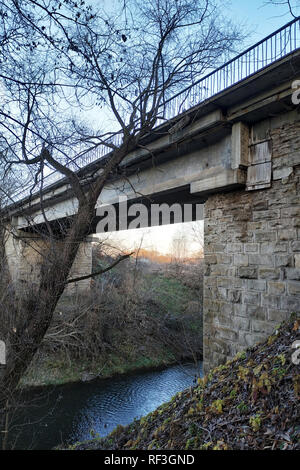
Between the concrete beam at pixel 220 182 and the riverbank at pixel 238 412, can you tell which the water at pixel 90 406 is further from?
the concrete beam at pixel 220 182

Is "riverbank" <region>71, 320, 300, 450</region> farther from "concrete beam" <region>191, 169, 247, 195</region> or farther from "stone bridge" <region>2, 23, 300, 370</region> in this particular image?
"concrete beam" <region>191, 169, 247, 195</region>

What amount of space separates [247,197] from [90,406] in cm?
685

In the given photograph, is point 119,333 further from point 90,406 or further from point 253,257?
point 253,257

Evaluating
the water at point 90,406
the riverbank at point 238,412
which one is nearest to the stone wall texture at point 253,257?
the riverbank at point 238,412

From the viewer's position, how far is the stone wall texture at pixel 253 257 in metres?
4.18

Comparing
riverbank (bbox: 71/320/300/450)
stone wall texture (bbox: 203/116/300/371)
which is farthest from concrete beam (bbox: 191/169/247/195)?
riverbank (bbox: 71/320/300/450)

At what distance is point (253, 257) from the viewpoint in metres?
4.62

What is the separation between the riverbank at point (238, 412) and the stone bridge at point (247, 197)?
848 millimetres

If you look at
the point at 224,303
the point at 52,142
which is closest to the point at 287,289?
the point at 224,303

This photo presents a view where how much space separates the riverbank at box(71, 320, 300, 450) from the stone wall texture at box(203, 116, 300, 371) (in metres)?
0.71

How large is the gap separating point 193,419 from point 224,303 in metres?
2.37

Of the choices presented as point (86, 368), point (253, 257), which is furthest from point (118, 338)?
point (253, 257)

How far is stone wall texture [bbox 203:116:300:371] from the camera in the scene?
165 inches
